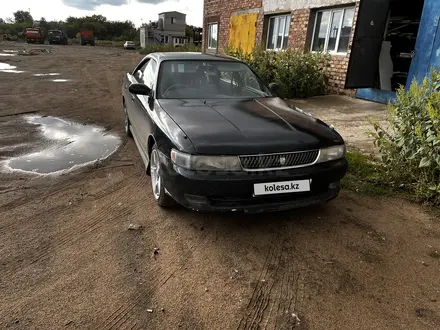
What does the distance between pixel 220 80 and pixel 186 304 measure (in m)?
2.77

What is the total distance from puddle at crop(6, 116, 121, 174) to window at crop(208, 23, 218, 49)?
37.3 feet

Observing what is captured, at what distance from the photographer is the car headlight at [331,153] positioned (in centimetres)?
290

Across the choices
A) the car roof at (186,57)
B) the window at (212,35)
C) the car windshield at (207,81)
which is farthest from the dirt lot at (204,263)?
the window at (212,35)

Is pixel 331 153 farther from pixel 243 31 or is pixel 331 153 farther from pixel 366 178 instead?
pixel 243 31

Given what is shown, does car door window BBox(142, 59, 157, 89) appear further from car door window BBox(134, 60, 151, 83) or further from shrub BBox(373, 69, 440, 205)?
shrub BBox(373, 69, 440, 205)

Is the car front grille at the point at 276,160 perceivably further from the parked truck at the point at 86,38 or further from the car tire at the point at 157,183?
the parked truck at the point at 86,38

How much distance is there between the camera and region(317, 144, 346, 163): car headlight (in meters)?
2.90

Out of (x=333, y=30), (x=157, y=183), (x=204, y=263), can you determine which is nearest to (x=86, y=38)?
(x=333, y=30)

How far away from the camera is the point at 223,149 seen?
2615 millimetres

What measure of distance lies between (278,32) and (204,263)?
10893 mm

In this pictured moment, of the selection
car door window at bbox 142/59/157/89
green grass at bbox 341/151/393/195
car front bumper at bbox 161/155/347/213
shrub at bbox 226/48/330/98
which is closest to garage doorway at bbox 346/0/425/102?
shrub at bbox 226/48/330/98

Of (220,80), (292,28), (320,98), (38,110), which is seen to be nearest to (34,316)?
(220,80)

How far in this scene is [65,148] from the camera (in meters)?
5.10

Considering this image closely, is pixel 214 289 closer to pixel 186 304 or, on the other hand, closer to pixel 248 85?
pixel 186 304
